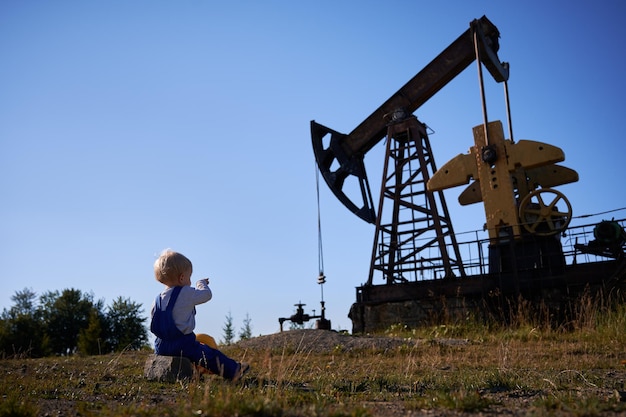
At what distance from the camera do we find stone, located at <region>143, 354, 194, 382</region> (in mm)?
4566

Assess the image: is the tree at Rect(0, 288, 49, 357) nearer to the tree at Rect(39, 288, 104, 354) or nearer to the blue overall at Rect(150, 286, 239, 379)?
the tree at Rect(39, 288, 104, 354)

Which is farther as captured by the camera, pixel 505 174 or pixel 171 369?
pixel 505 174

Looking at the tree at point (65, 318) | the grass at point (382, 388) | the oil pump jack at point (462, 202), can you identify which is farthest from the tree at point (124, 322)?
the grass at point (382, 388)

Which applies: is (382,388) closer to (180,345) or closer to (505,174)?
(180,345)

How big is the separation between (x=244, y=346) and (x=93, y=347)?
14.5m

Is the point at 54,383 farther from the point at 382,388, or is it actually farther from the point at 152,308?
the point at 382,388

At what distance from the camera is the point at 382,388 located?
164 inches

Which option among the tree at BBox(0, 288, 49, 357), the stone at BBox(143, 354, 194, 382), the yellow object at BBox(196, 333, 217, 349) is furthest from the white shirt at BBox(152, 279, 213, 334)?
the tree at BBox(0, 288, 49, 357)

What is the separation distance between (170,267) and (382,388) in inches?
75.0

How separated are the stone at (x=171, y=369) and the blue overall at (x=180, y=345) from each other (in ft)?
0.18

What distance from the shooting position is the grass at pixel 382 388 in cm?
282

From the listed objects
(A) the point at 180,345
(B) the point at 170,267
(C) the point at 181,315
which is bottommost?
(A) the point at 180,345

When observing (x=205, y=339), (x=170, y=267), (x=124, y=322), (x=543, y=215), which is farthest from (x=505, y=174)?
(x=124, y=322)

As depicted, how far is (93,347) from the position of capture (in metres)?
22.3
